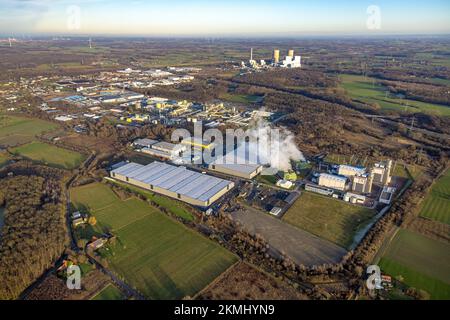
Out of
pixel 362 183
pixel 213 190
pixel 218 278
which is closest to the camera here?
pixel 218 278

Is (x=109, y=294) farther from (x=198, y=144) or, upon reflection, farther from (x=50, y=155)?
(x=50, y=155)

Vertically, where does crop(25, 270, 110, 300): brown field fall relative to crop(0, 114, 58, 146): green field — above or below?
below

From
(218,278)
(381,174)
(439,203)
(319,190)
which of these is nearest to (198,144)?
(319,190)

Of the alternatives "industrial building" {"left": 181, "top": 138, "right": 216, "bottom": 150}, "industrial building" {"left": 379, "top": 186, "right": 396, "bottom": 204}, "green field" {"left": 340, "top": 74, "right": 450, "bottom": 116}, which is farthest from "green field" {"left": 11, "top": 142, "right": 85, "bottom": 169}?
"green field" {"left": 340, "top": 74, "right": 450, "bottom": 116}

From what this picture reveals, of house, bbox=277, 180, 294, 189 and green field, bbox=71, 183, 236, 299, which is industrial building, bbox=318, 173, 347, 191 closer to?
house, bbox=277, 180, 294, 189

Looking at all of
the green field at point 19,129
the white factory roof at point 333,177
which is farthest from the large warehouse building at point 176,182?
the green field at point 19,129

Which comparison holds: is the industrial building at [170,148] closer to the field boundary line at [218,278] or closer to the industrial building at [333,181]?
the industrial building at [333,181]
